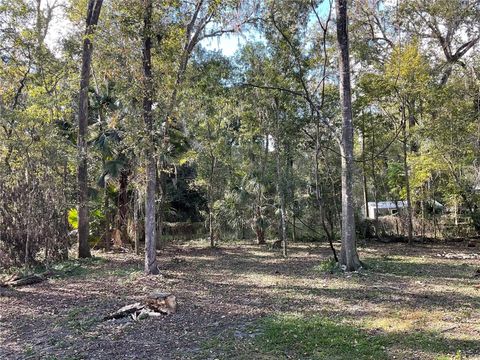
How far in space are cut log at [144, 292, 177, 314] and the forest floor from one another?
0.52 feet

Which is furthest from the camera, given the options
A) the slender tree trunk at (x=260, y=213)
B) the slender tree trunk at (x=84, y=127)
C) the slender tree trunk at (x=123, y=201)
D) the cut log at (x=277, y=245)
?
the slender tree trunk at (x=260, y=213)

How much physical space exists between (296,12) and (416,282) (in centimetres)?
684

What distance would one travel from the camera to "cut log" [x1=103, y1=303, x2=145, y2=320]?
561 centimetres

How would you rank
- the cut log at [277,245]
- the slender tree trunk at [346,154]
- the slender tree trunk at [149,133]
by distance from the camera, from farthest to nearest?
the cut log at [277,245] → the slender tree trunk at [346,154] → the slender tree trunk at [149,133]

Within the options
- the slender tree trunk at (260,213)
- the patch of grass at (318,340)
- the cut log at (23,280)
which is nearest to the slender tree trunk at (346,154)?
the patch of grass at (318,340)

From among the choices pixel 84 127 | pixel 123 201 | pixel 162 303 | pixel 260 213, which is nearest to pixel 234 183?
pixel 260 213

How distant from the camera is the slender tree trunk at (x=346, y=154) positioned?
28.9 feet

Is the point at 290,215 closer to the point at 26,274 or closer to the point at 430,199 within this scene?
the point at 430,199

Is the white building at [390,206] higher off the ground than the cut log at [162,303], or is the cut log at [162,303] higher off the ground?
the white building at [390,206]

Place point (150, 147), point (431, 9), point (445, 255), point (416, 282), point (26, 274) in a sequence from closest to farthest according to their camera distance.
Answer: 1. point (416, 282)
2. point (150, 147)
3. point (26, 274)
4. point (445, 255)
5. point (431, 9)

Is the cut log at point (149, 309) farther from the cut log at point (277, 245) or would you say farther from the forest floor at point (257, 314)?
the cut log at point (277, 245)

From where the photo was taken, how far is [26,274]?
352 inches

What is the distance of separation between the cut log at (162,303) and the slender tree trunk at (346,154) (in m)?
4.43

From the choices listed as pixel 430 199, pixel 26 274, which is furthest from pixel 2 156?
pixel 430 199
